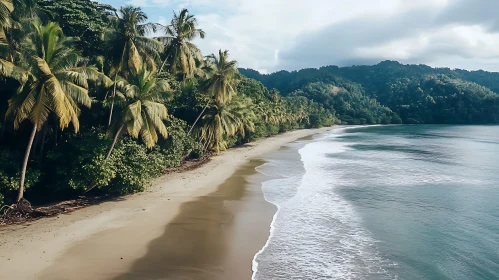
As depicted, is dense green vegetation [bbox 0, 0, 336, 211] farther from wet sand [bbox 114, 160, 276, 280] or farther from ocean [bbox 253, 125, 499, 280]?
ocean [bbox 253, 125, 499, 280]

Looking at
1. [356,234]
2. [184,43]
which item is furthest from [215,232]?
[184,43]

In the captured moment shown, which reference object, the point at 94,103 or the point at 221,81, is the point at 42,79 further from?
the point at 221,81

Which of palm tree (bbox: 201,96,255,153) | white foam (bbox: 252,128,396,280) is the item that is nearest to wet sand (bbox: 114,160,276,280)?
white foam (bbox: 252,128,396,280)

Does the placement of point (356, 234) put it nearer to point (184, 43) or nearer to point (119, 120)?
point (119, 120)

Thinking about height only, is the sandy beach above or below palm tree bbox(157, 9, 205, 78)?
below

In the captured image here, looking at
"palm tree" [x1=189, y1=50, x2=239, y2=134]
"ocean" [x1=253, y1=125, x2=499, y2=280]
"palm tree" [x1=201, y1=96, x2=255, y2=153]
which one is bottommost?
"ocean" [x1=253, y1=125, x2=499, y2=280]

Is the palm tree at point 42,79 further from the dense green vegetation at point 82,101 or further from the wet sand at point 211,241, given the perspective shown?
the wet sand at point 211,241

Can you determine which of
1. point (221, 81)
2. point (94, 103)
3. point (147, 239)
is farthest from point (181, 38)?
point (147, 239)
